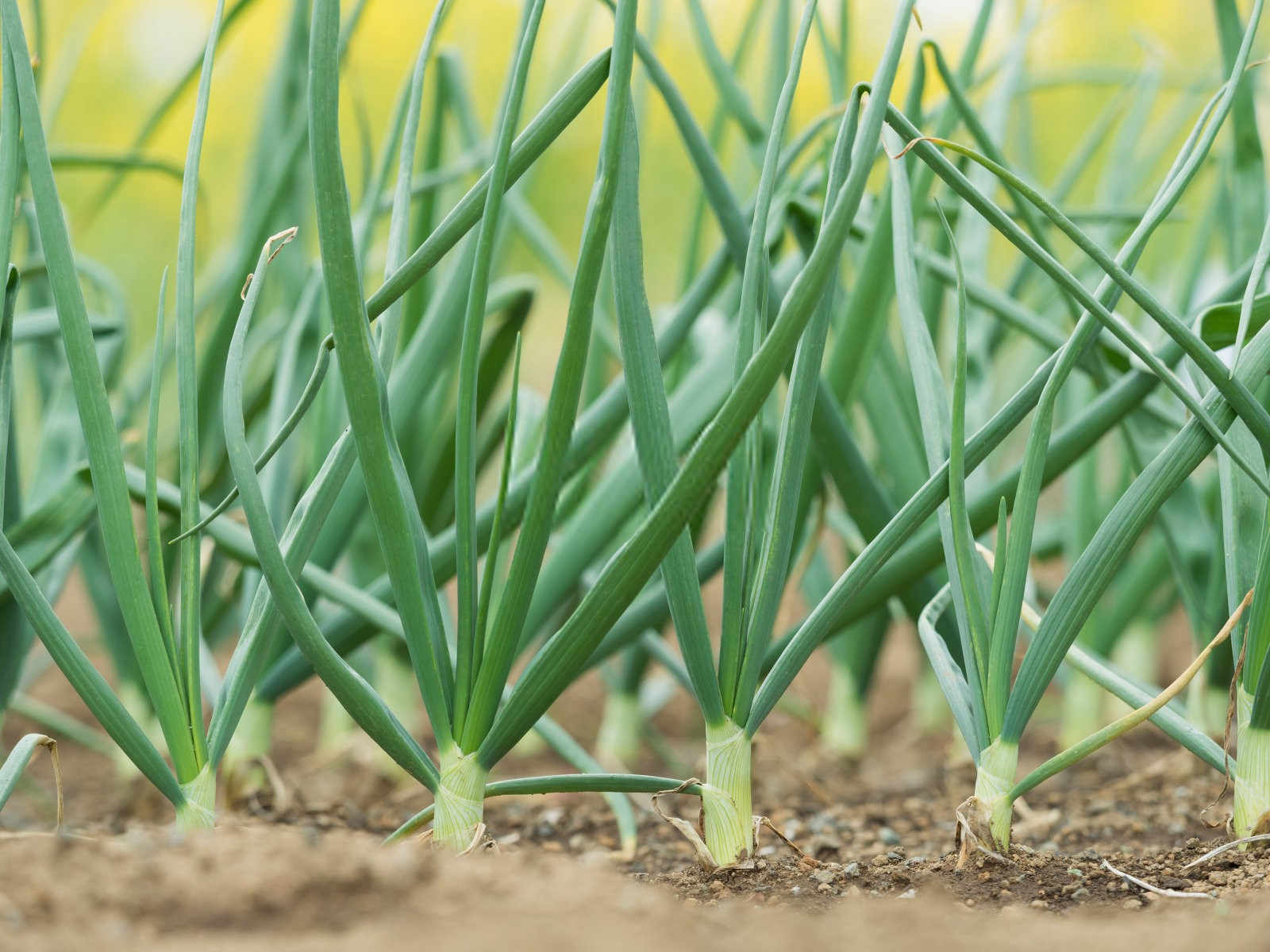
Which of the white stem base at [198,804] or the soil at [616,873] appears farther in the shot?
the white stem base at [198,804]

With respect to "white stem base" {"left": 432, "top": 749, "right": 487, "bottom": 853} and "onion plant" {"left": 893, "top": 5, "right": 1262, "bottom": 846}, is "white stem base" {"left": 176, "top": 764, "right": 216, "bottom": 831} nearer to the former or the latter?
"white stem base" {"left": 432, "top": 749, "right": 487, "bottom": 853}

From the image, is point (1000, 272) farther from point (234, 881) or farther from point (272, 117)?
point (234, 881)

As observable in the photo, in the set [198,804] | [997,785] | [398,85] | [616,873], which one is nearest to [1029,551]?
[997,785]

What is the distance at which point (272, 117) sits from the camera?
0.90 metres

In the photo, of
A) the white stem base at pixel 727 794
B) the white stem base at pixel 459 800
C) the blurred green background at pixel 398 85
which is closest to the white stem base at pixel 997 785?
the white stem base at pixel 727 794

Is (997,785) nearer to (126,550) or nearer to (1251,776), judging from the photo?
(1251,776)

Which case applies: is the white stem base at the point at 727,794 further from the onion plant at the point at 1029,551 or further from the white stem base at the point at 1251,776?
the white stem base at the point at 1251,776

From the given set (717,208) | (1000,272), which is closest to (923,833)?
(717,208)

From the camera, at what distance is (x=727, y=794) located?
19.5 inches

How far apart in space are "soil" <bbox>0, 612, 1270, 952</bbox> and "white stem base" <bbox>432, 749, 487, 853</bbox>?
0.02 meters

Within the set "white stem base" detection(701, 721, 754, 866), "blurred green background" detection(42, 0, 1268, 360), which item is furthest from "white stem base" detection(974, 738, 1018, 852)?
"blurred green background" detection(42, 0, 1268, 360)

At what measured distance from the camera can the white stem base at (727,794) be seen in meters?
0.50

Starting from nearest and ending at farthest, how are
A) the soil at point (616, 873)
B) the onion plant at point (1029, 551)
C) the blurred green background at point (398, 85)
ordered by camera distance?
the soil at point (616, 873)
the onion plant at point (1029, 551)
the blurred green background at point (398, 85)

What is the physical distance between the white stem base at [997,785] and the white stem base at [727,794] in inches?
4.1
